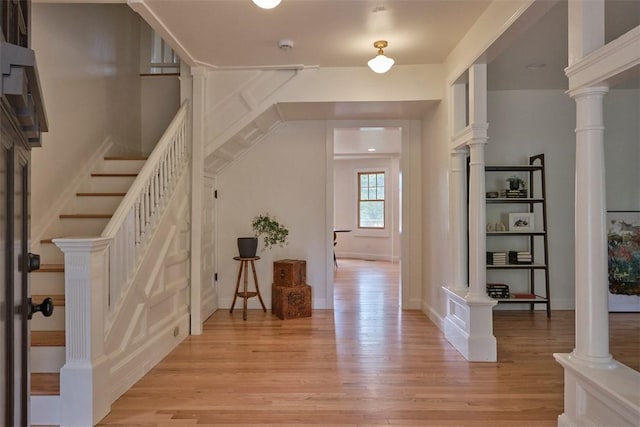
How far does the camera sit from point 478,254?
3.56 meters

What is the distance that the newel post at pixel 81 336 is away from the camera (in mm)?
2391

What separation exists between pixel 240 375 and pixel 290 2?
2835 millimetres

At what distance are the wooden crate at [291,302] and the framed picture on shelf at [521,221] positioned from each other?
8.67ft

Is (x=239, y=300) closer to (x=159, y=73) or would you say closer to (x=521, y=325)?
(x=159, y=73)

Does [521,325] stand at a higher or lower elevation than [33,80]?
lower

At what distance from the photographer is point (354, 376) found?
3.11 m

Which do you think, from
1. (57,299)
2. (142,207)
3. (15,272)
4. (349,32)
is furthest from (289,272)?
(15,272)

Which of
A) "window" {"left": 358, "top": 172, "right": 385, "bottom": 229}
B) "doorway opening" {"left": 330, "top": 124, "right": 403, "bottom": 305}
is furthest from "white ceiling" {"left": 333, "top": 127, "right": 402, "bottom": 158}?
"window" {"left": 358, "top": 172, "right": 385, "bottom": 229}

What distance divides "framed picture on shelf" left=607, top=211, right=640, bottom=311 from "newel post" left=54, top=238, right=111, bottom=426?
557cm

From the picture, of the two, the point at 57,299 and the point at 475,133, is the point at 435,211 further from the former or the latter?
the point at 57,299

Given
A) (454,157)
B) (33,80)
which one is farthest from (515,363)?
(33,80)

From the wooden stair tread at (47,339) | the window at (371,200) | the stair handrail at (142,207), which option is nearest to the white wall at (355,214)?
the window at (371,200)

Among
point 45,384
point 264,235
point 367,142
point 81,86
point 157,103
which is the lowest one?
point 45,384

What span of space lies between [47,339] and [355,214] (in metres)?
9.37
